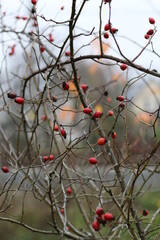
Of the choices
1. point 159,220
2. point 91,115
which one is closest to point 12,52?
point 91,115

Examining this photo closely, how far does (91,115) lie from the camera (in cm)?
199

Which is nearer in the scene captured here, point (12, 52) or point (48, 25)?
point (48, 25)

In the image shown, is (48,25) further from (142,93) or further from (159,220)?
(142,93)

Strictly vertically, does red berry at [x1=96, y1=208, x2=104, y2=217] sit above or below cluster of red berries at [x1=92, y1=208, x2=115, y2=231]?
above

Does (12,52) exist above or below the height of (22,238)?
above

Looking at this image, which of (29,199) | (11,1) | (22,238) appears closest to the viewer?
(11,1)

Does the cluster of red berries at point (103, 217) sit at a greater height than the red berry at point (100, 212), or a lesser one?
lesser

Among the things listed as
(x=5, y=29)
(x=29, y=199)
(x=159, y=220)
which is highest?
(x=5, y=29)

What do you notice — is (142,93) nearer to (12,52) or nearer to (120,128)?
(120,128)

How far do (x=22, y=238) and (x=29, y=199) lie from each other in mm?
678

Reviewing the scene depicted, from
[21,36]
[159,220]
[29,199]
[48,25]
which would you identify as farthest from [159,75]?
[29,199]

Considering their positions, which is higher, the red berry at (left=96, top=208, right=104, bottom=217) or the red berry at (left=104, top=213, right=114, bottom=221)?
the red berry at (left=96, top=208, right=104, bottom=217)

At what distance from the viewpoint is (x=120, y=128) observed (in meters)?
5.77

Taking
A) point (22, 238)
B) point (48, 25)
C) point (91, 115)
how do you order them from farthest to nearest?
point (22, 238) < point (48, 25) < point (91, 115)
